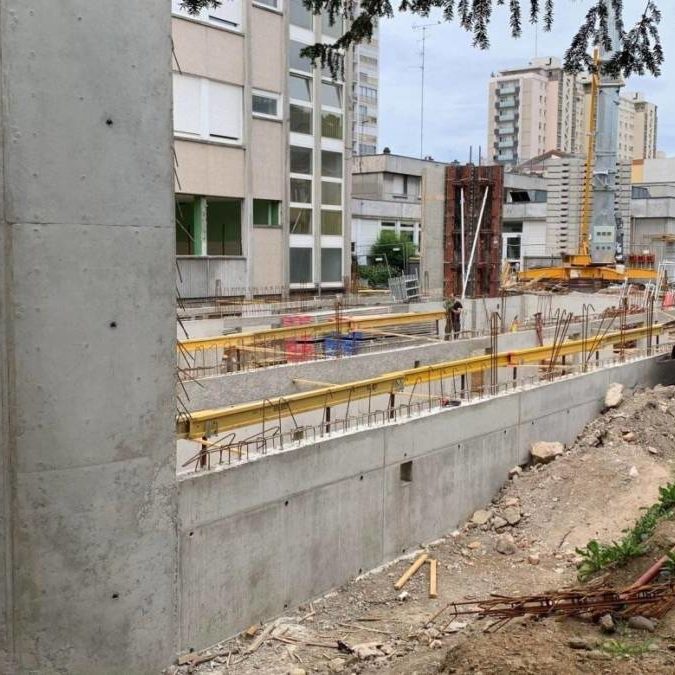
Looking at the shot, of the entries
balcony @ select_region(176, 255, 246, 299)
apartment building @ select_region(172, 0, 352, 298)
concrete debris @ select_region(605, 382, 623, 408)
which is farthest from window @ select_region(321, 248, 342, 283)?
concrete debris @ select_region(605, 382, 623, 408)

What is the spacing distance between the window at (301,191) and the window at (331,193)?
973 millimetres

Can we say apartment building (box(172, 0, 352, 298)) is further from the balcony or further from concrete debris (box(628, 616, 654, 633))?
concrete debris (box(628, 616, 654, 633))

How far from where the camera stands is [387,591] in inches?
402

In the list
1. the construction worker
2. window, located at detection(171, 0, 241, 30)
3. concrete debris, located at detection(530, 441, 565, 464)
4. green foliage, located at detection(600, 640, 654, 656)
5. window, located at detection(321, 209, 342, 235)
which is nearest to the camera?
green foliage, located at detection(600, 640, 654, 656)

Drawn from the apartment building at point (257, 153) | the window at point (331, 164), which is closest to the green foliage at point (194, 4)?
the apartment building at point (257, 153)

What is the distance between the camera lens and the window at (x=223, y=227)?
3058 cm

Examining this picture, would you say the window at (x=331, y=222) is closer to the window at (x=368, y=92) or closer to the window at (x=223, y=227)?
the window at (x=223, y=227)

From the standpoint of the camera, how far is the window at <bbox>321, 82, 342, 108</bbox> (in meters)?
32.9

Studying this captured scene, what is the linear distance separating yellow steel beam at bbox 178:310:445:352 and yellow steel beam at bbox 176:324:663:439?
445 centimetres

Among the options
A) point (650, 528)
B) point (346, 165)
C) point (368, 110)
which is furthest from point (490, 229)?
point (368, 110)

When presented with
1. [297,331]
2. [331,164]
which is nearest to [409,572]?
[297,331]

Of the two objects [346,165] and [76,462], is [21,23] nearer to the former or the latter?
[76,462]

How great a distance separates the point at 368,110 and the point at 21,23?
349ft

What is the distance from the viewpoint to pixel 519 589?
10.4 metres
